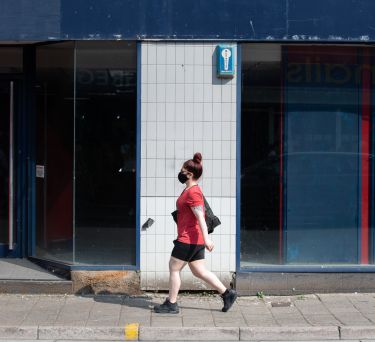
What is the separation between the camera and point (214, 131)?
29.9 ft

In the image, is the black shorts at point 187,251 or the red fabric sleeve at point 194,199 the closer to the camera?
the red fabric sleeve at point 194,199

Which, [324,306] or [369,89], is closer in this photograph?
[324,306]

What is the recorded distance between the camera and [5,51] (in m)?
10.1

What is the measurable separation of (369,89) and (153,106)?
279 centimetres

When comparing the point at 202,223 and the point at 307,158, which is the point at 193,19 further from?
the point at 202,223

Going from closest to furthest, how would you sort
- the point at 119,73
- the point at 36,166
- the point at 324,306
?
the point at 324,306, the point at 119,73, the point at 36,166

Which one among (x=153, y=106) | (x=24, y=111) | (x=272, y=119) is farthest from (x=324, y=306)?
(x=24, y=111)

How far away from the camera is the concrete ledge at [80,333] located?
763 cm

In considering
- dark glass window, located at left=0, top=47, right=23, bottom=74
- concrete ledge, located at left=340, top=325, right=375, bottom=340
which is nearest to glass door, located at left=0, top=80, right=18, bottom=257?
dark glass window, located at left=0, top=47, right=23, bottom=74

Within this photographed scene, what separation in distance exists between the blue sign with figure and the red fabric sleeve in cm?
183

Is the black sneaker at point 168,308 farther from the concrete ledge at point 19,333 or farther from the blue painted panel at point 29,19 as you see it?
the blue painted panel at point 29,19

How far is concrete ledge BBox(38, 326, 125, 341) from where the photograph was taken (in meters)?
7.63

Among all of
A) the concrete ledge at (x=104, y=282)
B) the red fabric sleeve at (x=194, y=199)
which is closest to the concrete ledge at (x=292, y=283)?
the concrete ledge at (x=104, y=282)

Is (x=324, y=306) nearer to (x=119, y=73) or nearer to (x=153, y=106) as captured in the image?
(x=153, y=106)
